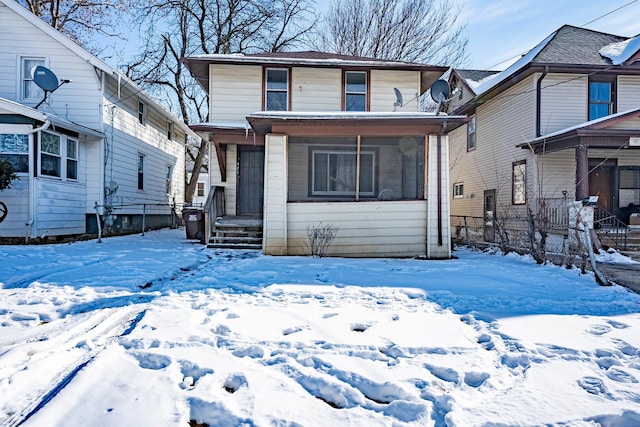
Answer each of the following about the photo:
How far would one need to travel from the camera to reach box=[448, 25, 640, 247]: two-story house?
11062 mm

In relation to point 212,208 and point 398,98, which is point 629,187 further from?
point 212,208

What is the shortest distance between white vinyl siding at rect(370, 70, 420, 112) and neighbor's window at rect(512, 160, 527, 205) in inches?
171

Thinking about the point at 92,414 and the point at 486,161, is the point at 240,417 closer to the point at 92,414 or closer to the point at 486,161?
the point at 92,414

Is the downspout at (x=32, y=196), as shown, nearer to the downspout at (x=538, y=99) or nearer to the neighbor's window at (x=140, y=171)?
the neighbor's window at (x=140, y=171)

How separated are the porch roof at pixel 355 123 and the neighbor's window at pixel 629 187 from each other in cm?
887

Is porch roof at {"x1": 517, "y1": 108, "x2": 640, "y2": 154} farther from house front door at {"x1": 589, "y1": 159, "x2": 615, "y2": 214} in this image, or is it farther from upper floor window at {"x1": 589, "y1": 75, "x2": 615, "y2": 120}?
house front door at {"x1": 589, "y1": 159, "x2": 615, "y2": 214}

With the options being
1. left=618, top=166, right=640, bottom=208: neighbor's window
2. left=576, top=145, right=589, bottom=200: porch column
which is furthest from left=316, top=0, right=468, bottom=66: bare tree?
left=576, top=145, right=589, bottom=200: porch column

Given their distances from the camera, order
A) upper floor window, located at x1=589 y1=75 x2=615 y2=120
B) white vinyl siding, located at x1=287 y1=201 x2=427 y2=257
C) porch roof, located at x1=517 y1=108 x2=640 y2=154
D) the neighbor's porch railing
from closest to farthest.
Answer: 1. white vinyl siding, located at x1=287 y1=201 x2=427 y2=257
2. the neighbor's porch railing
3. porch roof, located at x1=517 y1=108 x2=640 y2=154
4. upper floor window, located at x1=589 y1=75 x2=615 y2=120

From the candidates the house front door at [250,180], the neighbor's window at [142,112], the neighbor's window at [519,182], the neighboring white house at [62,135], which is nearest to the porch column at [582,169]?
the neighbor's window at [519,182]

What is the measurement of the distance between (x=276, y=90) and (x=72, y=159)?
6.50m

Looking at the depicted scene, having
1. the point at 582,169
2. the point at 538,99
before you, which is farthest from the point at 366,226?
the point at 538,99

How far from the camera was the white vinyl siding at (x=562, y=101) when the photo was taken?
11.8 meters

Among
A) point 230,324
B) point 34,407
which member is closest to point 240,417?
point 34,407

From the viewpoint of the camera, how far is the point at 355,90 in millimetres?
11453
